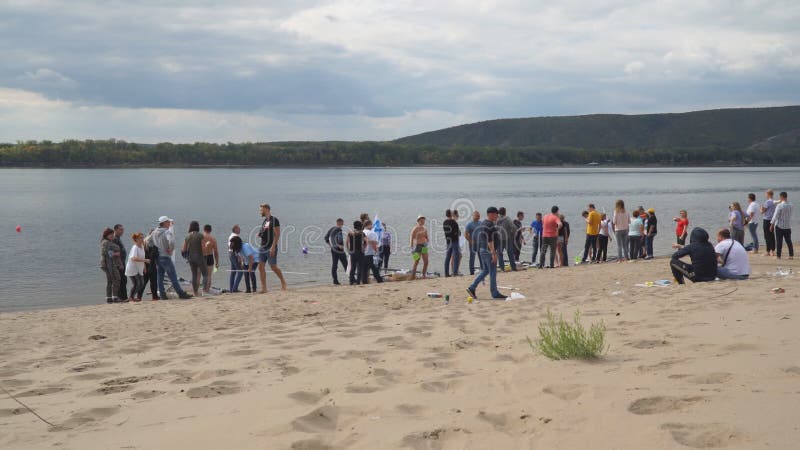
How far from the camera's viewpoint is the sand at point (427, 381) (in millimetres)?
4000

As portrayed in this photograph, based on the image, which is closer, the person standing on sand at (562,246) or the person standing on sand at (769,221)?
the person standing on sand at (769,221)

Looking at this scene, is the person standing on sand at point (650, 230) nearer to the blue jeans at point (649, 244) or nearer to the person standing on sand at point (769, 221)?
the blue jeans at point (649, 244)

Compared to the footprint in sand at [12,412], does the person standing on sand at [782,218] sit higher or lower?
higher

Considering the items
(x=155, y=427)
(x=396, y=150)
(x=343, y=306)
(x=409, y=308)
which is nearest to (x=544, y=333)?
(x=155, y=427)

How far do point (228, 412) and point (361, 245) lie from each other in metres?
10.6

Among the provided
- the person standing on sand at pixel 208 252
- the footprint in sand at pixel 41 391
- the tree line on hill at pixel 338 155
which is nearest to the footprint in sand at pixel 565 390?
the footprint in sand at pixel 41 391

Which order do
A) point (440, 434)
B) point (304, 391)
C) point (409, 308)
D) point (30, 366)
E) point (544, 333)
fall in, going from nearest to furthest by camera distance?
1. point (440, 434)
2. point (304, 391)
3. point (544, 333)
4. point (30, 366)
5. point (409, 308)

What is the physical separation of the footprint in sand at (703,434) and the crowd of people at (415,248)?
7460 mm

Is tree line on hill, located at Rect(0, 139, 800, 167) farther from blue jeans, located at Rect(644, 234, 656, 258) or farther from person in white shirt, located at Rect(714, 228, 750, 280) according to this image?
person in white shirt, located at Rect(714, 228, 750, 280)

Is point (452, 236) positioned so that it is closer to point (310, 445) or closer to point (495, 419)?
point (495, 419)

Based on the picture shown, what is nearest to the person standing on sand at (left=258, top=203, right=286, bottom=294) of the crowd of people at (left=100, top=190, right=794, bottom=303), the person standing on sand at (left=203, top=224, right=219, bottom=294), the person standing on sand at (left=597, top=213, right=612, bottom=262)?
the crowd of people at (left=100, top=190, right=794, bottom=303)

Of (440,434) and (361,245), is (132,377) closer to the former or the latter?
(440,434)

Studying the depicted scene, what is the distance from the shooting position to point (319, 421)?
452 cm

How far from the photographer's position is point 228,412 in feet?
15.8
